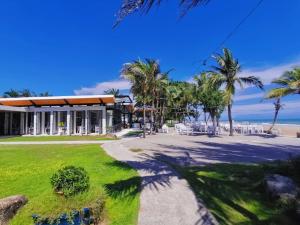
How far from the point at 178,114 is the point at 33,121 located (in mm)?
25086

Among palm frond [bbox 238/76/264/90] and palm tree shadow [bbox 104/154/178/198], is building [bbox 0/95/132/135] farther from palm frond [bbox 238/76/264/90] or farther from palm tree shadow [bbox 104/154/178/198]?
palm tree shadow [bbox 104/154/178/198]

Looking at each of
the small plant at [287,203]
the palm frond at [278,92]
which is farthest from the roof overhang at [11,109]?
the small plant at [287,203]

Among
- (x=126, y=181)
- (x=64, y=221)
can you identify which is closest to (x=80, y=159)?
(x=126, y=181)

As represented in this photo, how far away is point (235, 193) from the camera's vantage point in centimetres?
649

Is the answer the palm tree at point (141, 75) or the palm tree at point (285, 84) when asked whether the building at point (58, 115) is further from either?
the palm tree at point (285, 84)

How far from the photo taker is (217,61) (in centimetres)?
2214

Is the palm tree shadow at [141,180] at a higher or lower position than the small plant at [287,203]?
higher

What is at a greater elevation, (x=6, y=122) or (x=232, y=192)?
(x=6, y=122)

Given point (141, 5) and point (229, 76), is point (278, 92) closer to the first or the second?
point (229, 76)

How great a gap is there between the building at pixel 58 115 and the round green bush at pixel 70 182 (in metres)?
20.3

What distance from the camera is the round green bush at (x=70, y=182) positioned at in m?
5.27

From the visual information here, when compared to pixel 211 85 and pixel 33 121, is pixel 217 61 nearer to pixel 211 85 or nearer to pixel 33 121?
pixel 211 85

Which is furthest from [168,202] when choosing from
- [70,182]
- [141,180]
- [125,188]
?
[70,182]

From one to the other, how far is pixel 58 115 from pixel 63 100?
1897 mm
